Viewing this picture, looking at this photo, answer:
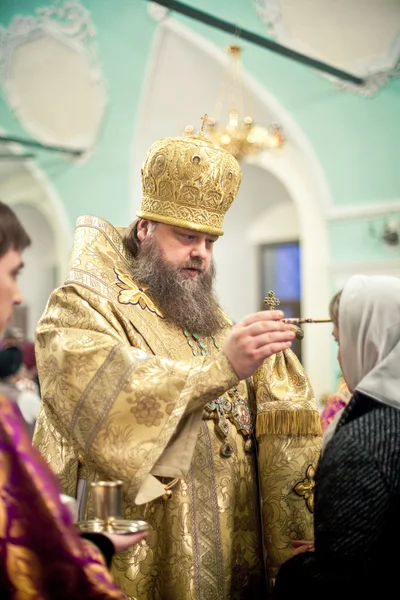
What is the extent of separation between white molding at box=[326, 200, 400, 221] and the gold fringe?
19.5ft

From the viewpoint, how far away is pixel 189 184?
3.03 m

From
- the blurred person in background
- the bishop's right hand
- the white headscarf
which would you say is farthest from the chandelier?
the white headscarf

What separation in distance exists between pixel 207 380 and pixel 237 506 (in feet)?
2.22

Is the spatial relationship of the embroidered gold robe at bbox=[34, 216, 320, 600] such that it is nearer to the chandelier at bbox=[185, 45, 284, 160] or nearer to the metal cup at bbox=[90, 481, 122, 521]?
the metal cup at bbox=[90, 481, 122, 521]

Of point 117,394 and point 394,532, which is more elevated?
point 117,394

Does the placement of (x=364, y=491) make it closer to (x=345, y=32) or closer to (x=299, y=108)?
(x=345, y=32)

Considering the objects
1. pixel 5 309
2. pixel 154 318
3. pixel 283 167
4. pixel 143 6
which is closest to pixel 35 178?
pixel 143 6

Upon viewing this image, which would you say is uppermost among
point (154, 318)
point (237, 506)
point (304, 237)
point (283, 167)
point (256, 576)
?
point (283, 167)

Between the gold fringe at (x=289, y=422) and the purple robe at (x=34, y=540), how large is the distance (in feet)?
3.98

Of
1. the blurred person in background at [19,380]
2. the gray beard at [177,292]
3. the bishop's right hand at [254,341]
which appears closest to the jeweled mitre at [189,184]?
the gray beard at [177,292]

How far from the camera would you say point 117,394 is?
2340mm

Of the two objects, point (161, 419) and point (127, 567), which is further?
point (127, 567)

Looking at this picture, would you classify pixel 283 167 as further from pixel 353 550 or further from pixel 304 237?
pixel 353 550

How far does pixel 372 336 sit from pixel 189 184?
3.96 feet
